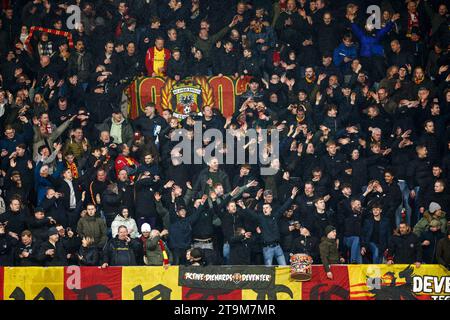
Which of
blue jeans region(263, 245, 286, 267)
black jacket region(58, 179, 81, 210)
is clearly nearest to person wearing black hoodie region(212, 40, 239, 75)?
black jacket region(58, 179, 81, 210)

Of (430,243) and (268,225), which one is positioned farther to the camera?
(268,225)

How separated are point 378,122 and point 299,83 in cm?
159

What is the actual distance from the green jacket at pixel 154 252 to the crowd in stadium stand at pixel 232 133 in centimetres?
2

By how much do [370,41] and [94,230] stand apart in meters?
6.09

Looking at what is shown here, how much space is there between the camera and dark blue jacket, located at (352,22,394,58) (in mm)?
22312

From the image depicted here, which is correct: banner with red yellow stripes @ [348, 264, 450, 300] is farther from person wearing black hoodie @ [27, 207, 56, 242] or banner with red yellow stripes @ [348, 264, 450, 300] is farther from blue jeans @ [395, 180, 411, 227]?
person wearing black hoodie @ [27, 207, 56, 242]

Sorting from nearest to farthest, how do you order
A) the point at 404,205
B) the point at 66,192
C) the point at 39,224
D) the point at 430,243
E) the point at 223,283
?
the point at 223,283
the point at 430,243
the point at 39,224
the point at 404,205
the point at 66,192

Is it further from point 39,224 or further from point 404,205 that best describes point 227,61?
point 39,224

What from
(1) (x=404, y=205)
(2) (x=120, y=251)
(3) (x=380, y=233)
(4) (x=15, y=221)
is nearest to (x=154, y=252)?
(2) (x=120, y=251)

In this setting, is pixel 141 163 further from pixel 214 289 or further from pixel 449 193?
pixel 449 193

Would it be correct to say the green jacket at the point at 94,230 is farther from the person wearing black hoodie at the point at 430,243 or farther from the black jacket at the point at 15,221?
the person wearing black hoodie at the point at 430,243

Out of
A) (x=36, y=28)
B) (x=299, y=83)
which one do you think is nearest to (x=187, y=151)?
(x=299, y=83)

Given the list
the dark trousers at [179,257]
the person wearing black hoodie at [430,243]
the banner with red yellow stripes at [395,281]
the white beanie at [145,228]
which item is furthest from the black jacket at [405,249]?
the white beanie at [145,228]

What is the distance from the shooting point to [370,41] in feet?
73.6
